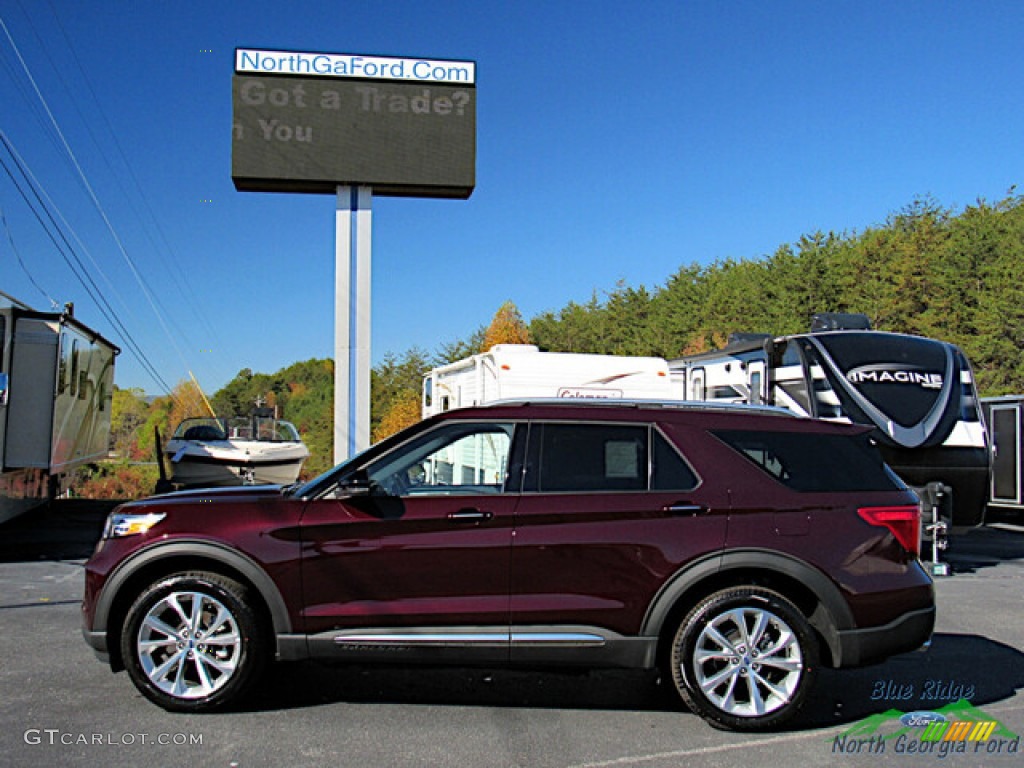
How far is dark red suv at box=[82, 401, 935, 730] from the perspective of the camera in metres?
4.64

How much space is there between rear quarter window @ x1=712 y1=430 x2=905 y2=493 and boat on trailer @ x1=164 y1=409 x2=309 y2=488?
1269 centimetres

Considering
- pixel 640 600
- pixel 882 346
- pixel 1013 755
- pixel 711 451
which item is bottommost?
pixel 1013 755

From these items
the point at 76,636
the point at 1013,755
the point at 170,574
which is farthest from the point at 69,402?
the point at 1013,755

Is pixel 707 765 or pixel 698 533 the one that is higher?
pixel 698 533

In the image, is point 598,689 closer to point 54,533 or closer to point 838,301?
point 54,533

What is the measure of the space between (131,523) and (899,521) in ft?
14.0

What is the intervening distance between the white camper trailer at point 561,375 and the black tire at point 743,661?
6.17m

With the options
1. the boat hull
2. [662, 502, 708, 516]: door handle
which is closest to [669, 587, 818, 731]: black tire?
[662, 502, 708, 516]: door handle

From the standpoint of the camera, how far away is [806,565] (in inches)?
185

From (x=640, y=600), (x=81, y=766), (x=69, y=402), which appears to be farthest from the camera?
→ (x=69, y=402)

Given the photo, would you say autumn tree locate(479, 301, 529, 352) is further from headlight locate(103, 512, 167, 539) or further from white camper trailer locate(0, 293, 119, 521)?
headlight locate(103, 512, 167, 539)

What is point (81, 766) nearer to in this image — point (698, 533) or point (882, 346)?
point (698, 533)

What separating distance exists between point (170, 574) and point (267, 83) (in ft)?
31.0

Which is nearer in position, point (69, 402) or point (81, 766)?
point (81, 766)
